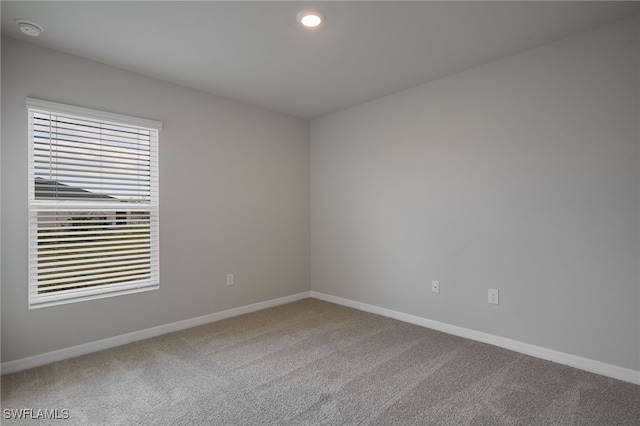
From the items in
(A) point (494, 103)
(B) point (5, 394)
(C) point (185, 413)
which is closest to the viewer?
(C) point (185, 413)

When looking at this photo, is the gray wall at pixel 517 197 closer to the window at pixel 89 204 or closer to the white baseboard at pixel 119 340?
the white baseboard at pixel 119 340

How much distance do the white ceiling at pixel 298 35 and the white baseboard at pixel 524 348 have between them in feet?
7.79

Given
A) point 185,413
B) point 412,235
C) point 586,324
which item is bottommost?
point 185,413

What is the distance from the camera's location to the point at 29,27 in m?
2.34

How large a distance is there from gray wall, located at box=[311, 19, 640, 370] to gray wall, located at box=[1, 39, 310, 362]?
0.95 m

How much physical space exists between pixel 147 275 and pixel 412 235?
8.63 feet

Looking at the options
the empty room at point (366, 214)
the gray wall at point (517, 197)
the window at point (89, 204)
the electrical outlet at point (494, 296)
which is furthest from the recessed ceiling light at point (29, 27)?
the electrical outlet at point (494, 296)

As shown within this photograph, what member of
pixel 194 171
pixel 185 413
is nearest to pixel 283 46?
pixel 194 171

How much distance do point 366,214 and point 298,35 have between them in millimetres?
2112

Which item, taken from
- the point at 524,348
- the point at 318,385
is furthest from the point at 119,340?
the point at 524,348

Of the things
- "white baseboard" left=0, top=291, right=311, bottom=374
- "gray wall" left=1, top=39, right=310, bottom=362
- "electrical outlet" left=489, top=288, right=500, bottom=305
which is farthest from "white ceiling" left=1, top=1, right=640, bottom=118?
"white baseboard" left=0, top=291, right=311, bottom=374

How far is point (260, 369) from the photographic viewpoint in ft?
8.22

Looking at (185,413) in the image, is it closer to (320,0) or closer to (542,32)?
(320,0)

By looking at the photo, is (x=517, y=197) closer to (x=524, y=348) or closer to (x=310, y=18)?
(x=524, y=348)
